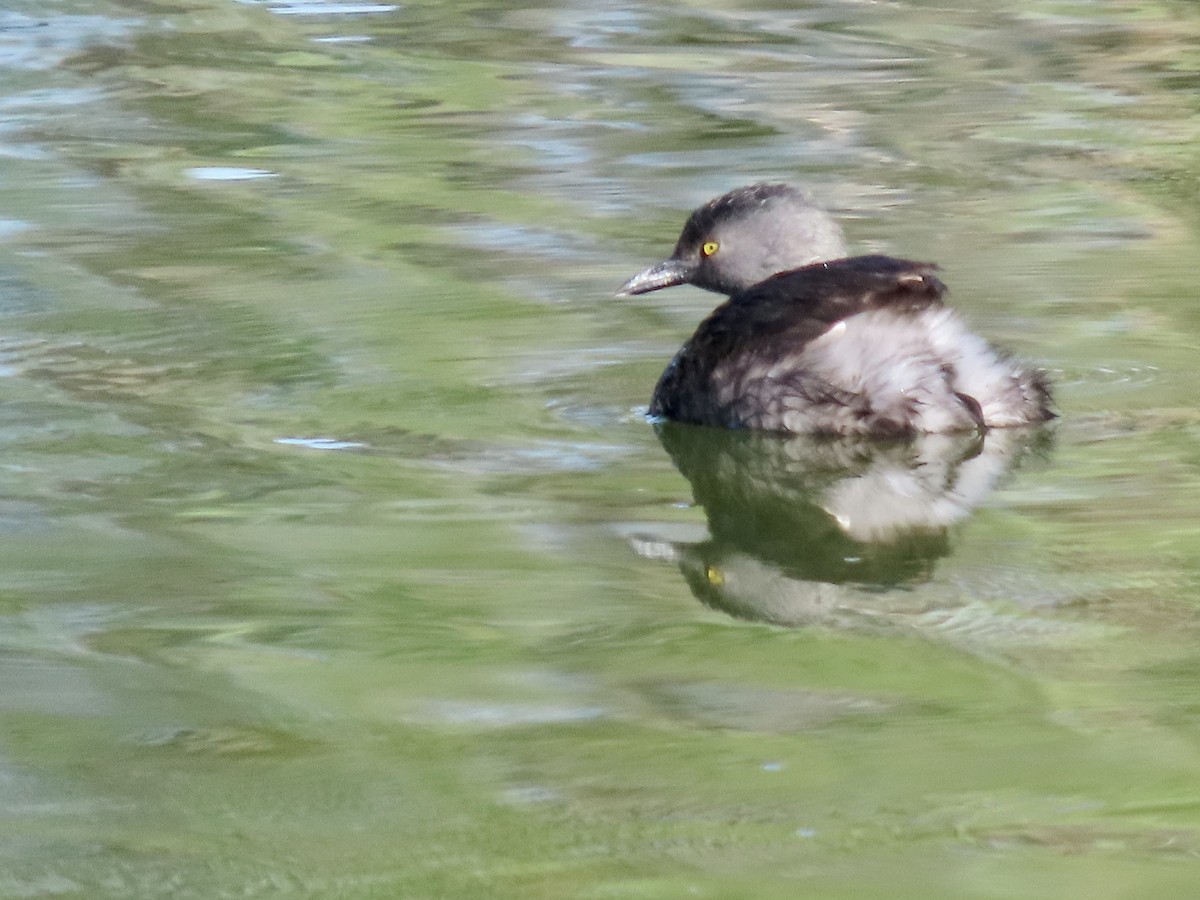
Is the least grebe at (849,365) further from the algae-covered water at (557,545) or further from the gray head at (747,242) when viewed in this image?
the gray head at (747,242)

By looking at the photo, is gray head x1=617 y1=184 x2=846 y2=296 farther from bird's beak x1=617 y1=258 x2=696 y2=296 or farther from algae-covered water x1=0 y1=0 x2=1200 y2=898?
algae-covered water x1=0 y1=0 x2=1200 y2=898

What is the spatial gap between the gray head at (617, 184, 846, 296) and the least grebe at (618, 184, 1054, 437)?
62cm

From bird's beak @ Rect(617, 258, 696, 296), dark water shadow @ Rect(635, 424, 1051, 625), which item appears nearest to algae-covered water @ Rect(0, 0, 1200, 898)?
dark water shadow @ Rect(635, 424, 1051, 625)

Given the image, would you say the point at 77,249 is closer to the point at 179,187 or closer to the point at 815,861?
the point at 179,187

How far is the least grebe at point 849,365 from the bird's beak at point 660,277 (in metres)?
0.72

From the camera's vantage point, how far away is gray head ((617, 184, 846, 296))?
22.0 ft

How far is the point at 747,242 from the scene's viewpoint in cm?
676

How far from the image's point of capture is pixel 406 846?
132 inches

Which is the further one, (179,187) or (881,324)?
(179,187)

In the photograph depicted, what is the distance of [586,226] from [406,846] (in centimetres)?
547

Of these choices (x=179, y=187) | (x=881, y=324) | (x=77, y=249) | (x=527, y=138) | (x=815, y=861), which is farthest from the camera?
(x=527, y=138)

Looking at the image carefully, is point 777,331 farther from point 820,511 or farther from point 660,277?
point 660,277

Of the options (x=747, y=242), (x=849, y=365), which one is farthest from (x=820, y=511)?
(x=747, y=242)

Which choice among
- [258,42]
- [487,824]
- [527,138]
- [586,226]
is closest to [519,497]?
[487,824]
